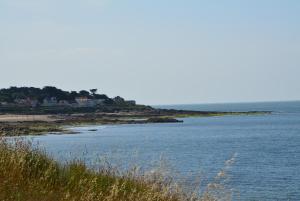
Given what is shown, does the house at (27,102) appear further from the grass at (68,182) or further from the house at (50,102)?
the grass at (68,182)

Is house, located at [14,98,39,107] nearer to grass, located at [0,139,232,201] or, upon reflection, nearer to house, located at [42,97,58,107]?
house, located at [42,97,58,107]

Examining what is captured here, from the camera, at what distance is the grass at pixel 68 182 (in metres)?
8.58

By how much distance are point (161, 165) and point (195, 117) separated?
182 meters

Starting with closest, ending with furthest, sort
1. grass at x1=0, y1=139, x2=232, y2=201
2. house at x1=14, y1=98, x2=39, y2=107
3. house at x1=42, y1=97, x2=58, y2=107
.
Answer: grass at x1=0, y1=139, x2=232, y2=201 < house at x1=14, y1=98, x2=39, y2=107 < house at x1=42, y1=97, x2=58, y2=107

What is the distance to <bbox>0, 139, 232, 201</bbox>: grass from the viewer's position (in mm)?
8578

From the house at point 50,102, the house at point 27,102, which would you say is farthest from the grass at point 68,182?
the house at point 50,102

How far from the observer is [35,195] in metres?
8.47

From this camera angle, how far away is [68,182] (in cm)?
955

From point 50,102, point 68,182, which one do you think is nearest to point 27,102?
point 50,102

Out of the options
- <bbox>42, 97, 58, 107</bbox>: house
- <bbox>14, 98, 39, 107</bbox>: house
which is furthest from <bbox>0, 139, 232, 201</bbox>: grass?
<bbox>42, 97, 58, 107</bbox>: house

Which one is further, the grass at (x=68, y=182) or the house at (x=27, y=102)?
the house at (x=27, y=102)

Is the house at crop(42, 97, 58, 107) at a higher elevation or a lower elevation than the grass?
higher

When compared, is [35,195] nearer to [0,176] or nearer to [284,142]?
[0,176]

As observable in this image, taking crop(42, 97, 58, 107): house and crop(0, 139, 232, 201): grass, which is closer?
crop(0, 139, 232, 201): grass
